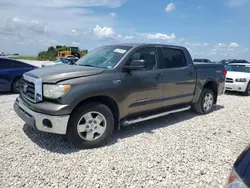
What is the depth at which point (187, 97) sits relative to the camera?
5449mm

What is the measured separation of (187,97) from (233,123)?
1350 mm

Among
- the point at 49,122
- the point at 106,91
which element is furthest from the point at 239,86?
the point at 49,122

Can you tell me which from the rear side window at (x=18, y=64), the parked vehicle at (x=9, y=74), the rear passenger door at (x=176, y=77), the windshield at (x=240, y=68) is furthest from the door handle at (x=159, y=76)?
the windshield at (x=240, y=68)

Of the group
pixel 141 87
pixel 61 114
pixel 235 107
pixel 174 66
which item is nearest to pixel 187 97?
pixel 174 66

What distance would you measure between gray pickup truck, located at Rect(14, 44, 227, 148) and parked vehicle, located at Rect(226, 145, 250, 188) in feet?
8.14

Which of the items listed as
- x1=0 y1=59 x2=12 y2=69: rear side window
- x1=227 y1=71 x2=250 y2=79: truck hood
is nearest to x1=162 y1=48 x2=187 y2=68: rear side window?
x1=227 y1=71 x2=250 y2=79: truck hood

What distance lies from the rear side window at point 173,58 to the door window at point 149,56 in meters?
0.29

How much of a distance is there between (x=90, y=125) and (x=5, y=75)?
5.94 metres

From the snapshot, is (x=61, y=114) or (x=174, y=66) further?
(x=174, y=66)

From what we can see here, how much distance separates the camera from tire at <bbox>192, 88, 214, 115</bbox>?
596 centimetres

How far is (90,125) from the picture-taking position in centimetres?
371

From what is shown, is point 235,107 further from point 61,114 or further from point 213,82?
point 61,114

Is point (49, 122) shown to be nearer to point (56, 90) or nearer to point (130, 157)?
point (56, 90)

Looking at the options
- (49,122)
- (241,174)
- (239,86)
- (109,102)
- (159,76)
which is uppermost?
(159,76)
